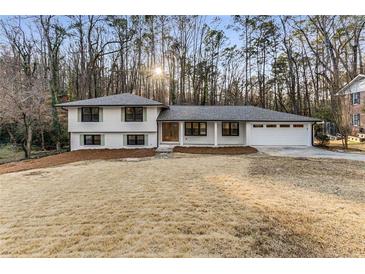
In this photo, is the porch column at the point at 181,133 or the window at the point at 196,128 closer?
the porch column at the point at 181,133

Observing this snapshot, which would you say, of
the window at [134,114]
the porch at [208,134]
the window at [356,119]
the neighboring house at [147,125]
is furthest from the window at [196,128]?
the window at [356,119]

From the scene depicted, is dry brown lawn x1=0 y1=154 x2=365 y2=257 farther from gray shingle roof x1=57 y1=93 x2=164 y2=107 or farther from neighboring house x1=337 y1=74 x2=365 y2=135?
neighboring house x1=337 y1=74 x2=365 y2=135

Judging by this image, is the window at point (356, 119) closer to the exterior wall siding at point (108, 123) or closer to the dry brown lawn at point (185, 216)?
the dry brown lawn at point (185, 216)

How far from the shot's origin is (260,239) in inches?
106

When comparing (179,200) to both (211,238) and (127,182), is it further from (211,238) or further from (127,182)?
(127,182)

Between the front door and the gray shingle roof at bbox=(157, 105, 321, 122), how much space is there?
25.9 inches

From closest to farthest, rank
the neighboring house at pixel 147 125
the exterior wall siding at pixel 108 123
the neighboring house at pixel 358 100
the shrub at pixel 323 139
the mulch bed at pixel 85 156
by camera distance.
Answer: the mulch bed at pixel 85 156, the neighboring house at pixel 147 125, the exterior wall siding at pixel 108 123, the shrub at pixel 323 139, the neighboring house at pixel 358 100

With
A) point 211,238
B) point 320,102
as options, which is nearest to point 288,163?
point 211,238

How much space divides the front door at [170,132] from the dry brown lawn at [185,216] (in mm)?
6656

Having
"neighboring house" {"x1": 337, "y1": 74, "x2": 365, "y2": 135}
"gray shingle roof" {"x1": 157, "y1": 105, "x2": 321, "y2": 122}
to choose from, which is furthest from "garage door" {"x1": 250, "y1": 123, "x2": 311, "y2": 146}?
"neighboring house" {"x1": 337, "y1": 74, "x2": 365, "y2": 135}

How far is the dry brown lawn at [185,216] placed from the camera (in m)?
2.57

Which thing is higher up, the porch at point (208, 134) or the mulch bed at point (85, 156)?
the porch at point (208, 134)

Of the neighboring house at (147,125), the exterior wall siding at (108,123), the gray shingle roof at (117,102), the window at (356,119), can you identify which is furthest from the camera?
the window at (356,119)
